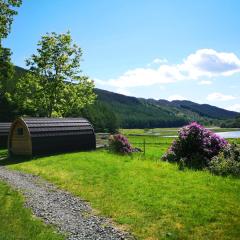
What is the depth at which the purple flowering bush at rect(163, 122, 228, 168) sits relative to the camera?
85.5 ft

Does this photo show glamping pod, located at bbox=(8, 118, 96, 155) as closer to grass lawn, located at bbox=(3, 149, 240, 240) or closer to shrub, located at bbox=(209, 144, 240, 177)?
grass lawn, located at bbox=(3, 149, 240, 240)

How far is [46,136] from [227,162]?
18600 millimetres

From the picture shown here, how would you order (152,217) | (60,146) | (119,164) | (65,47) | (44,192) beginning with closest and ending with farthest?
(152,217), (44,192), (119,164), (60,146), (65,47)

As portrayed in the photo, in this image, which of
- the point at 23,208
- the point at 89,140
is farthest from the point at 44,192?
the point at 89,140

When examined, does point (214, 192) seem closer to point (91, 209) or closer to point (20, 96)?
point (91, 209)

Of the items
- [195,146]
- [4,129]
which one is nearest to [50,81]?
[4,129]

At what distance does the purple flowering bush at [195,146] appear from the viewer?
26062 millimetres

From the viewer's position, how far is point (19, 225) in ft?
41.4

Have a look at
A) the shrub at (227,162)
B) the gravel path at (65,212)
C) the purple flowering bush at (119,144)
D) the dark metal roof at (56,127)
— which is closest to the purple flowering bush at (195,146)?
the shrub at (227,162)

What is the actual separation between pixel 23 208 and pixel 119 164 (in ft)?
38.3

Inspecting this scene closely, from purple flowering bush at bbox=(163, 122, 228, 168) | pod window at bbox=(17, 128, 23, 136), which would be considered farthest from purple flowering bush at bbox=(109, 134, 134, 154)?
pod window at bbox=(17, 128, 23, 136)

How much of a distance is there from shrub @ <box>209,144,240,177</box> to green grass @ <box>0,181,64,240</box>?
11.7 meters

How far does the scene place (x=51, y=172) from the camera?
2398 cm

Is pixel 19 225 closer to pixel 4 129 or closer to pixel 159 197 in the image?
pixel 159 197
